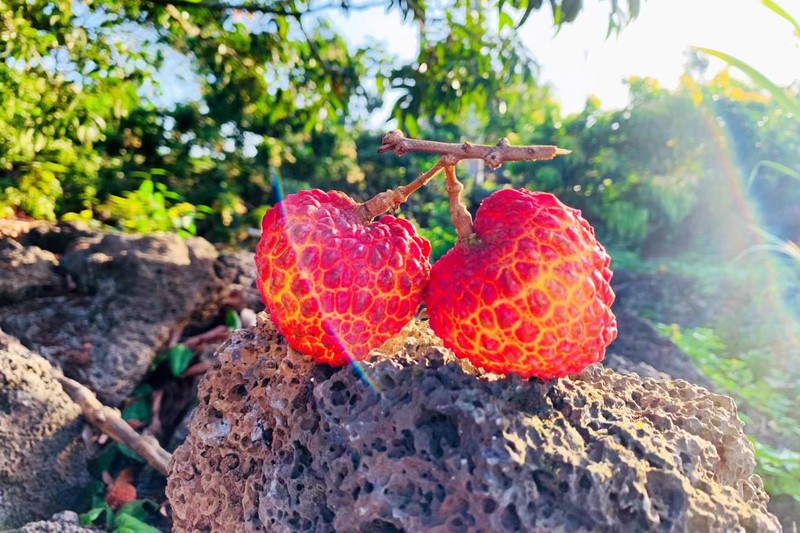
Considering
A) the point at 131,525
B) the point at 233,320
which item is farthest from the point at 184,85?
the point at 131,525

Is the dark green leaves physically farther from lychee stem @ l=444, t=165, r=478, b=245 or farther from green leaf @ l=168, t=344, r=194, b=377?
lychee stem @ l=444, t=165, r=478, b=245

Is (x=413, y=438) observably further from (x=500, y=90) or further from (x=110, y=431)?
(x=500, y=90)

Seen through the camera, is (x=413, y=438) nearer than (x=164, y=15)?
Yes

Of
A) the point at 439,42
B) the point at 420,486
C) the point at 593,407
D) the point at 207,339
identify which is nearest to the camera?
the point at 420,486

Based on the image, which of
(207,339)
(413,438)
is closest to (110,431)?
(207,339)

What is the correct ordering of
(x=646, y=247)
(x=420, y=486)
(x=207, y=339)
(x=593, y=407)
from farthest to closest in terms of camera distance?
(x=646, y=247)
(x=207, y=339)
(x=593, y=407)
(x=420, y=486)

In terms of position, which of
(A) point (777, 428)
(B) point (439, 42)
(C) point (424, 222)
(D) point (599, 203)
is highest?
(B) point (439, 42)

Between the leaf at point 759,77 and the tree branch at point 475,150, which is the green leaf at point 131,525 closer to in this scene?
the tree branch at point 475,150

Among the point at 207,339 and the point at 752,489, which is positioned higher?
the point at 752,489

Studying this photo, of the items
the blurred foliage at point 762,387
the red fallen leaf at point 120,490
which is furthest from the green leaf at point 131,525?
the blurred foliage at point 762,387
